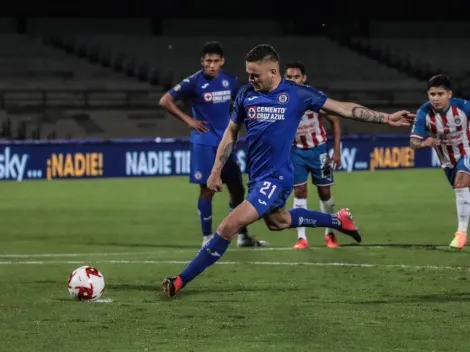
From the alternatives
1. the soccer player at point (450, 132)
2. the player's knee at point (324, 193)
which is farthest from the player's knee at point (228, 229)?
the player's knee at point (324, 193)

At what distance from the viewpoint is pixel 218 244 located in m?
8.36

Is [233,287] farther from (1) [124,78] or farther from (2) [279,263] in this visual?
(1) [124,78]

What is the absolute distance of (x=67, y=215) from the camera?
664 inches

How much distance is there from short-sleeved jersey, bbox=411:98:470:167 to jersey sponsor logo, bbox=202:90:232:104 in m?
2.07

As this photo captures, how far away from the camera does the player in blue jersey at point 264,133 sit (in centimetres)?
833

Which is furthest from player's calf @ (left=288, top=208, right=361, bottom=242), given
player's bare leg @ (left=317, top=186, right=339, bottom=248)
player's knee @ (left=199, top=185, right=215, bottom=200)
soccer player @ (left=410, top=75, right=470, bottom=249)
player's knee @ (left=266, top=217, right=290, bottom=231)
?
player's knee @ (left=199, top=185, right=215, bottom=200)

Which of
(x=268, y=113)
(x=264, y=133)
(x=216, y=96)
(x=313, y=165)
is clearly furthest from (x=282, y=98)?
(x=313, y=165)

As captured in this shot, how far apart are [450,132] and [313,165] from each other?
1522 mm

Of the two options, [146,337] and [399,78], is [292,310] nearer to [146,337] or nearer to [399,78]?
[146,337]

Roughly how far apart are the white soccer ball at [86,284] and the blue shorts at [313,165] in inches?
166

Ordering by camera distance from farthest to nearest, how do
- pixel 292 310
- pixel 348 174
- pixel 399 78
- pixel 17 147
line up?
pixel 399 78
pixel 348 174
pixel 17 147
pixel 292 310

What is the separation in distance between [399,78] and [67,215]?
79.7 feet

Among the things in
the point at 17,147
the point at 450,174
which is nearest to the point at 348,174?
the point at 17,147

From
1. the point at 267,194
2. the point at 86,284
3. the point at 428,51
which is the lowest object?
the point at 86,284
